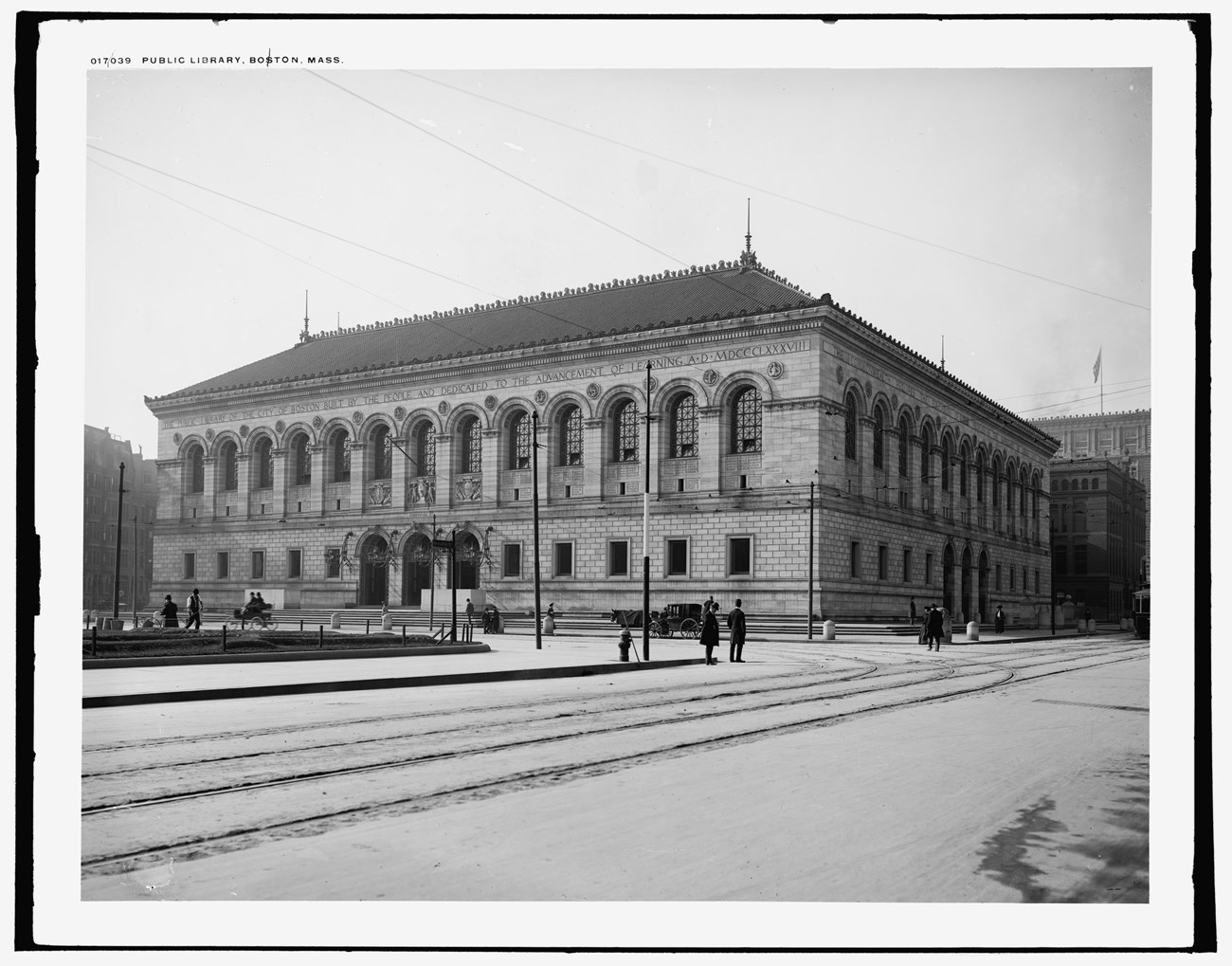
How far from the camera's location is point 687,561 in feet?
165

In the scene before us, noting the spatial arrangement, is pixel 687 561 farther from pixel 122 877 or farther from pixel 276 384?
pixel 122 877

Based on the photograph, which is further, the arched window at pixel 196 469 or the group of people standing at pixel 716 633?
the arched window at pixel 196 469

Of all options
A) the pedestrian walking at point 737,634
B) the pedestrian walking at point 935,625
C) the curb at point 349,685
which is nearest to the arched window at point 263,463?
the pedestrian walking at point 935,625

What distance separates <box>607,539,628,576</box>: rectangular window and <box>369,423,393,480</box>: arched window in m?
14.3

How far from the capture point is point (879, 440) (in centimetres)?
5300

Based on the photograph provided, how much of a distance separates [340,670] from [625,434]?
33695mm

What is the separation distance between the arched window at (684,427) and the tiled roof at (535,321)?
363 cm

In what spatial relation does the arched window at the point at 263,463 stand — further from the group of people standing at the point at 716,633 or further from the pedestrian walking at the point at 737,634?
the pedestrian walking at the point at 737,634

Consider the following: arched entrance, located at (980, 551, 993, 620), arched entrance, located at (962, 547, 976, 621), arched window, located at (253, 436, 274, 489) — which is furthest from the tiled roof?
arched entrance, located at (980, 551, 993, 620)

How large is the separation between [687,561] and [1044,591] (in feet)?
122

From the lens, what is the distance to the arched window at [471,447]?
57.3 meters

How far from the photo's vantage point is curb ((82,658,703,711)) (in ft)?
46.6

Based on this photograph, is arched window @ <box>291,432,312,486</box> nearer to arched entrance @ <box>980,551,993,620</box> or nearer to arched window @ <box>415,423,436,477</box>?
arched window @ <box>415,423,436,477</box>

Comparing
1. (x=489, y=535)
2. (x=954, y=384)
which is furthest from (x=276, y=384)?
(x=954, y=384)
